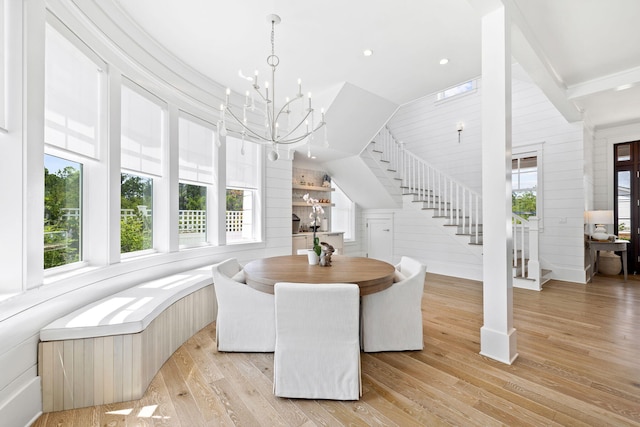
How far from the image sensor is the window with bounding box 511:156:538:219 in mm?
5566

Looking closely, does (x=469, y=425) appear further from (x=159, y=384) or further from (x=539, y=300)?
(x=539, y=300)

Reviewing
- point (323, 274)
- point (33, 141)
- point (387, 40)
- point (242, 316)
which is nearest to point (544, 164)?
point (387, 40)

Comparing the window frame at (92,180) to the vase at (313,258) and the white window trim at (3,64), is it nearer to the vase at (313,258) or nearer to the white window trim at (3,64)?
the white window trim at (3,64)

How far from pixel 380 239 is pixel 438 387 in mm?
4860

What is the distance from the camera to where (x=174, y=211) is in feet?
11.1

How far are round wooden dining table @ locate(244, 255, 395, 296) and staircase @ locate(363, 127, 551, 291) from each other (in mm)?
3367

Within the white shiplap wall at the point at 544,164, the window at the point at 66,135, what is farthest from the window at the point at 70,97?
the white shiplap wall at the point at 544,164

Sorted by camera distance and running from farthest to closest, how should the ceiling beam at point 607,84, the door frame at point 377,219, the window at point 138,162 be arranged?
the door frame at point 377,219, the ceiling beam at point 607,84, the window at point 138,162

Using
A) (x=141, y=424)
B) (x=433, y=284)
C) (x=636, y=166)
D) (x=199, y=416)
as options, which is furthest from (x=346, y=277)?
(x=636, y=166)

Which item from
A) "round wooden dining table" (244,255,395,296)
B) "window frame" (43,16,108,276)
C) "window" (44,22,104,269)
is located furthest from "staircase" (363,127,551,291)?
"window" (44,22,104,269)

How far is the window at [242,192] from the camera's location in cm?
430

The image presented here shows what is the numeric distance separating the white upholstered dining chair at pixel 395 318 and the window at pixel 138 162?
98.0 inches

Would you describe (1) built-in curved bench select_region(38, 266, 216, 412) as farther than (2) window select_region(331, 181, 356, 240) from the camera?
No

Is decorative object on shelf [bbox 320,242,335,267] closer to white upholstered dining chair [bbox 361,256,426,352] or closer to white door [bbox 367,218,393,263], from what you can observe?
white upholstered dining chair [bbox 361,256,426,352]
